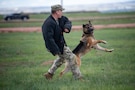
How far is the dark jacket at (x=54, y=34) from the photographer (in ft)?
22.9

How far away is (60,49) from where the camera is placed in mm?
7145

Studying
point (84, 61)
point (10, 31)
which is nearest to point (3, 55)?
point (84, 61)

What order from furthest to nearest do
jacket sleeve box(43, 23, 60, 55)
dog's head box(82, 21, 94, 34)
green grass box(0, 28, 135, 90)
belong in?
1. dog's head box(82, 21, 94, 34)
2. jacket sleeve box(43, 23, 60, 55)
3. green grass box(0, 28, 135, 90)

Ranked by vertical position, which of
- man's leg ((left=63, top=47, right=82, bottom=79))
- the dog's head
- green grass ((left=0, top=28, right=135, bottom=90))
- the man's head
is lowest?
green grass ((left=0, top=28, right=135, bottom=90))

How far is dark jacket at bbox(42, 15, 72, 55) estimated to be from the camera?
697 centimetres

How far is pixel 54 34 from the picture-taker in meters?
7.12

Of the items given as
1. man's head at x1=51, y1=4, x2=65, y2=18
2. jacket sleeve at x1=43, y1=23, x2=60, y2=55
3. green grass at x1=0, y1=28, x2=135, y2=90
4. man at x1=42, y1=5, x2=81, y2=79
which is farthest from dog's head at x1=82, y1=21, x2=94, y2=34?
jacket sleeve at x1=43, y1=23, x2=60, y2=55

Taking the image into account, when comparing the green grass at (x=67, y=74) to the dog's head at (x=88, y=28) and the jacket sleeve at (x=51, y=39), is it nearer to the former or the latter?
the jacket sleeve at (x=51, y=39)

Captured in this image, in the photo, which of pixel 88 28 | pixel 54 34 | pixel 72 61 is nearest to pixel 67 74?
pixel 72 61

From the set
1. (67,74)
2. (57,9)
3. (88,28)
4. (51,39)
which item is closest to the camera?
(51,39)

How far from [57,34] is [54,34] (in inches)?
2.3

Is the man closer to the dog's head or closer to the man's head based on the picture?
the man's head

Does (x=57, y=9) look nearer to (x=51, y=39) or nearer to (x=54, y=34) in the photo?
(x=54, y=34)

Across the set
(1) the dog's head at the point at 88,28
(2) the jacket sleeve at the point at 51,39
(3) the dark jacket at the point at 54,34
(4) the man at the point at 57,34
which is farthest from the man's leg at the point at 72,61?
(1) the dog's head at the point at 88,28
